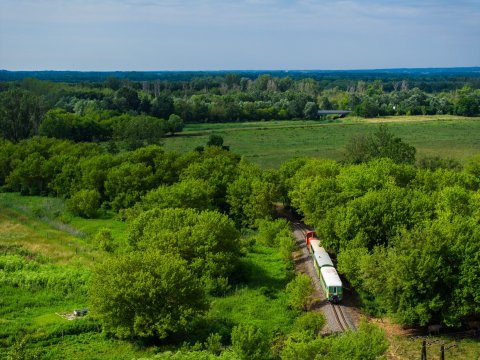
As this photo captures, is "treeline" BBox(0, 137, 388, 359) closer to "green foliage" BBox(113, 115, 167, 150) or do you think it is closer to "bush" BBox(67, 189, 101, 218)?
"bush" BBox(67, 189, 101, 218)

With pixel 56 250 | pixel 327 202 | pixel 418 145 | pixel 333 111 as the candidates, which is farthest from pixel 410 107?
pixel 56 250

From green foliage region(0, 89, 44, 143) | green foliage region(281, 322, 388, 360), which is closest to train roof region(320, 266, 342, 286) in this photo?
green foliage region(281, 322, 388, 360)

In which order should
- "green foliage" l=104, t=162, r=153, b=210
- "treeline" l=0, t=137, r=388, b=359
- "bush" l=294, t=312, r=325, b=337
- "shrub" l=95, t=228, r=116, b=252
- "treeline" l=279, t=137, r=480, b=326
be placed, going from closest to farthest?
"treeline" l=0, t=137, r=388, b=359 → "bush" l=294, t=312, r=325, b=337 → "treeline" l=279, t=137, r=480, b=326 → "shrub" l=95, t=228, r=116, b=252 → "green foliage" l=104, t=162, r=153, b=210

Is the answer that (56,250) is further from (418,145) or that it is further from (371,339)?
(418,145)

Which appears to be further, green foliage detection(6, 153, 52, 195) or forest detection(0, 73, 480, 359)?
green foliage detection(6, 153, 52, 195)

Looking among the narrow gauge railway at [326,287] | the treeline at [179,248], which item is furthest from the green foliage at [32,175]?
the narrow gauge railway at [326,287]

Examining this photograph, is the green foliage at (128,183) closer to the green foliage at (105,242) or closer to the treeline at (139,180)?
the treeline at (139,180)

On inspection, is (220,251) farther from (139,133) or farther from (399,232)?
(139,133)
